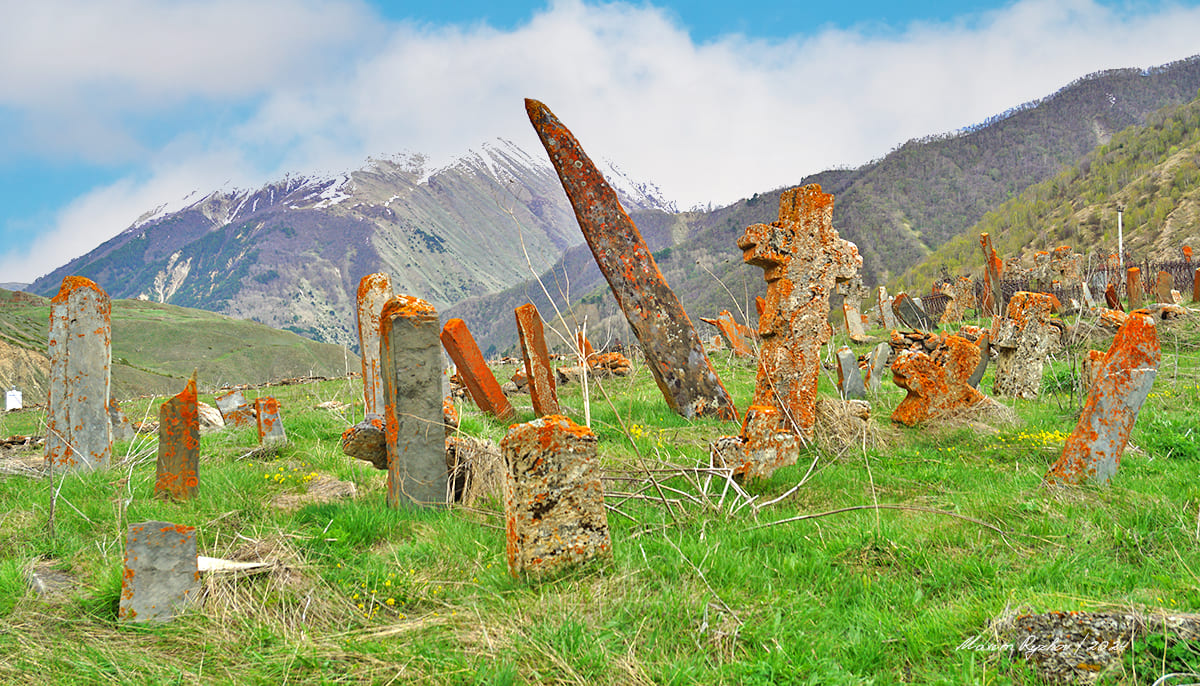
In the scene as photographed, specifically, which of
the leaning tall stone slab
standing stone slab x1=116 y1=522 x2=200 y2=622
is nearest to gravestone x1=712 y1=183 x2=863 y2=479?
standing stone slab x1=116 y1=522 x2=200 y2=622

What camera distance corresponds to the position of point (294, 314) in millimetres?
112938

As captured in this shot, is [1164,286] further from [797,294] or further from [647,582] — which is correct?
[647,582]

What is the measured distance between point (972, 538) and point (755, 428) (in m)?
1.52

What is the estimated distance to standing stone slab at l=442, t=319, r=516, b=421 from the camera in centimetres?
716

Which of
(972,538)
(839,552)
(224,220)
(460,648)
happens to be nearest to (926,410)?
(972,538)

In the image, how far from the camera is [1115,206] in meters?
29.7

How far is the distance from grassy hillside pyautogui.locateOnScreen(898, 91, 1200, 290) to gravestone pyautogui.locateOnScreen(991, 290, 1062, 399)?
20.3 metres

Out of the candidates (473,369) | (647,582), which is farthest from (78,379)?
(647,582)

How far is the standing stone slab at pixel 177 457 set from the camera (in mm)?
4578

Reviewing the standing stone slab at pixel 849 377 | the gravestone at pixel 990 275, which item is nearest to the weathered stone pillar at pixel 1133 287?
the gravestone at pixel 990 275

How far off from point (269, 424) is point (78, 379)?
1.74m

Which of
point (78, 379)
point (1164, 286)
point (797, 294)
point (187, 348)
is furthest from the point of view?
point (187, 348)

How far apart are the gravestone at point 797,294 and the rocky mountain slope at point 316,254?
97253mm

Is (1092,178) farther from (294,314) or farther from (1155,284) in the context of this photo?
(294,314)
